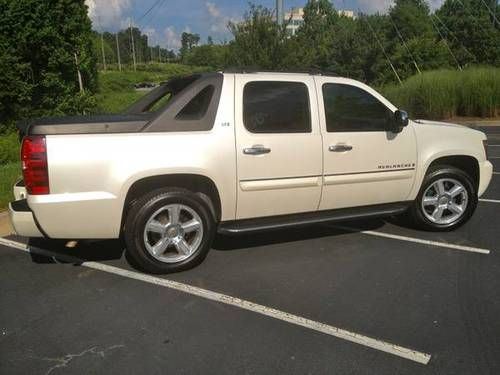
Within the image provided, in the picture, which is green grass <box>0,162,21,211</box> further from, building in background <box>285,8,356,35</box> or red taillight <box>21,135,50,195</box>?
building in background <box>285,8,356,35</box>

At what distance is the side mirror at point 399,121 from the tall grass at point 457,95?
15566mm

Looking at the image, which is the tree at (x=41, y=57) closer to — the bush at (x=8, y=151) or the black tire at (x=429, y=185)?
the bush at (x=8, y=151)

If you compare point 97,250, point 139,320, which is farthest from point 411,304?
point 97,250

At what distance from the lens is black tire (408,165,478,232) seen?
5.53 m

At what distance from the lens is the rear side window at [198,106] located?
14.6 ft

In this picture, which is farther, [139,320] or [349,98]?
[349,98]

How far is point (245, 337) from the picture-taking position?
11.3ft

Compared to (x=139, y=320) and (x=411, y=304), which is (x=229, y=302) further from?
(x=411, y=304)

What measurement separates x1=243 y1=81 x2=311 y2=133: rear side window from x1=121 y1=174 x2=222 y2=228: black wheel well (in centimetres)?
64

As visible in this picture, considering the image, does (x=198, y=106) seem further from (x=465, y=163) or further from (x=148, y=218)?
(x=465, y=163)

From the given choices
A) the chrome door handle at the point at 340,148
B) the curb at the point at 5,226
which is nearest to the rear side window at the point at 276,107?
the chrome door handle at the point at 340,148

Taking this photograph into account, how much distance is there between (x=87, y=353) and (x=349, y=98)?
3.39m

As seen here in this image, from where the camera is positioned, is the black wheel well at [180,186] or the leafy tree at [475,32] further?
the leafy tree at [475,32]

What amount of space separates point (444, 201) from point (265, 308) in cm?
287
